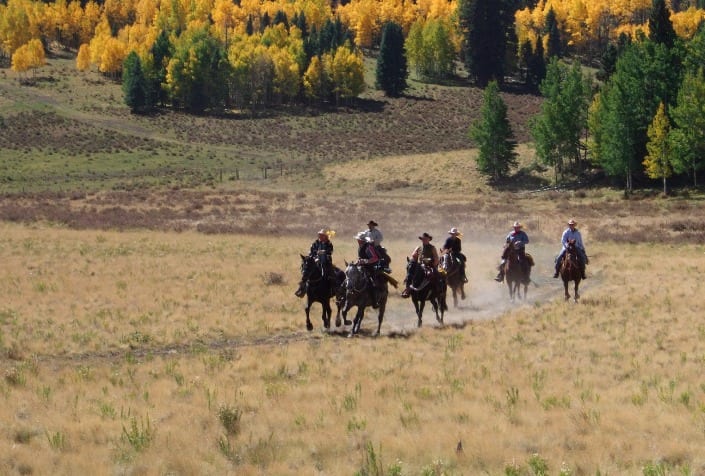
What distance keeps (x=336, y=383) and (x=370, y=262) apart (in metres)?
7.11

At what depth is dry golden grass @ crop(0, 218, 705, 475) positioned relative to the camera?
10117mm

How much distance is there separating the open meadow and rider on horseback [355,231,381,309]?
4.18 feet

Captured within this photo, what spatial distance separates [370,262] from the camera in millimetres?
21219

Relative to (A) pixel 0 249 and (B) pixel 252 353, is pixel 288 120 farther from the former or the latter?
(B) pixel 252 353

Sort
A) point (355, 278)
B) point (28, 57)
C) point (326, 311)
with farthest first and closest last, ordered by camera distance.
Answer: point (28, 57) < point (326, 311) < point (355, 278)

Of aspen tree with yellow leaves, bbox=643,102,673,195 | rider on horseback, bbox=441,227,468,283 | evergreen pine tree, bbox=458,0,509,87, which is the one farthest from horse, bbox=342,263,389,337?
evergreen pine tree, bbox=458,0,509,87

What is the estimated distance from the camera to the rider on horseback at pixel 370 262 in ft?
69.4

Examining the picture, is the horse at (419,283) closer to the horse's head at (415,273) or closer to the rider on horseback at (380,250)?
the horse's head at (415,273)

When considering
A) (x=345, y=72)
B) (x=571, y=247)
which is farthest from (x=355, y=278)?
(x=345, y=72)

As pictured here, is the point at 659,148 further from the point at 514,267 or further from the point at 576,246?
the point at 576,246

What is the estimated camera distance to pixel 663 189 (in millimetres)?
67938

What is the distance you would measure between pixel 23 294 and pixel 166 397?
1574 cm

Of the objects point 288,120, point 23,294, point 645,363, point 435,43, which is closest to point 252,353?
point 645,363

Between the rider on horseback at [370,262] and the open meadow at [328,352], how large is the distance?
50.2 inches
